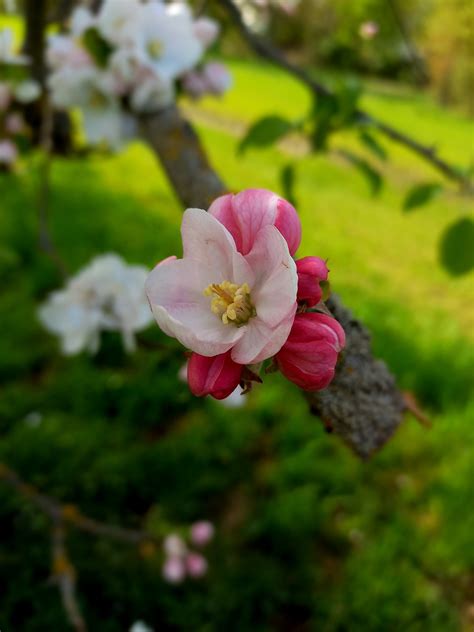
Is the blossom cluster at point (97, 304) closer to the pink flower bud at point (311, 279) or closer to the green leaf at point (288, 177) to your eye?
the green leaf at point (288, 177)

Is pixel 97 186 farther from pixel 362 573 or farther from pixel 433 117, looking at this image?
pixel 433 117

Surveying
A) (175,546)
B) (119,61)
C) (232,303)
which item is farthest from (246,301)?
(175,546)

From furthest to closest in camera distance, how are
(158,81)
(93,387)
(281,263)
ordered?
(93,387) → (158,81) → (281,263)

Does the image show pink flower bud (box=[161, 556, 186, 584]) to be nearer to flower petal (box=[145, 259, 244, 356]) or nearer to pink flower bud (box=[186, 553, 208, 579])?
pink flower bud (box=[186, 553, 208, 579])

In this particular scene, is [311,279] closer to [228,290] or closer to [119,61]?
[228,290]

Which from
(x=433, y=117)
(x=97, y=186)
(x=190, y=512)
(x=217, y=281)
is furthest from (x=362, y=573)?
(x=433, y=117)

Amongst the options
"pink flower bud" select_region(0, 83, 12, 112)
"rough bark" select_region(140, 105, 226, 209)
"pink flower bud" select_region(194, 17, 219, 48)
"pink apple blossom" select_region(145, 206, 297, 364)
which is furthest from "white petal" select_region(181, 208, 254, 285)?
"pink flower bud" select_region(0, 83, 12, 112)

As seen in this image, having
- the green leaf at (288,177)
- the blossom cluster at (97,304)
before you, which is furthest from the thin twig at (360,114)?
the blossom cluster at (97,304)

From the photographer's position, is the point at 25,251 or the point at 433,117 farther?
the point at 433,117
